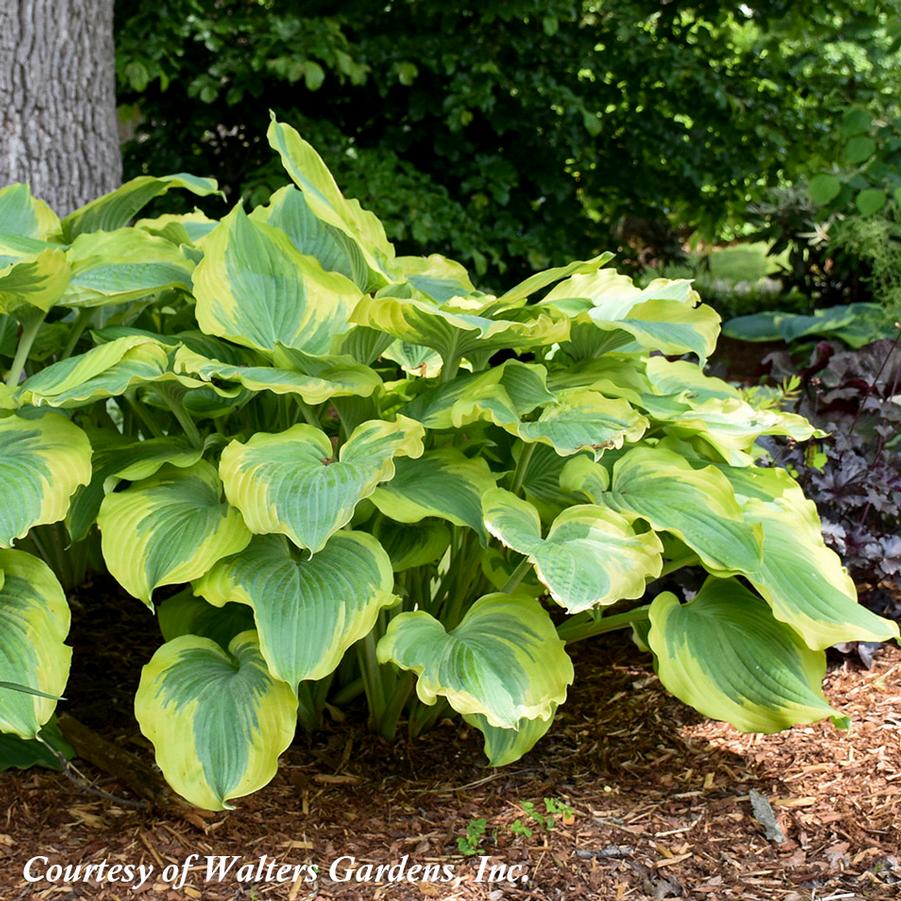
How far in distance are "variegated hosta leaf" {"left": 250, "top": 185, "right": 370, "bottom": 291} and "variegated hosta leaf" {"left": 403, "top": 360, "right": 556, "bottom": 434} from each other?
0.36 m

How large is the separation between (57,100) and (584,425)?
8.34ft

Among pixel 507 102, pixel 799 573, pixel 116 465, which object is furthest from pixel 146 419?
pixel 507 102

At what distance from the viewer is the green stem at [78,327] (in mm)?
2367

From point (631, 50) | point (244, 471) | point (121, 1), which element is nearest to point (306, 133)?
point (121, 1)

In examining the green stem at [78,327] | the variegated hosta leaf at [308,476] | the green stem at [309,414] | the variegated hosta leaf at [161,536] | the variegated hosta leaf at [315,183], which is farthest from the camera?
the green stem at [78,327]

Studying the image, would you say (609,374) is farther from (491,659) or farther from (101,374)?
(101,374)

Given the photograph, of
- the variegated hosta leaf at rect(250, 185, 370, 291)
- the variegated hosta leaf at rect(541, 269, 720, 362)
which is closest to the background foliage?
the variegated hosta leaf at rect(250, 185, 370, 291)

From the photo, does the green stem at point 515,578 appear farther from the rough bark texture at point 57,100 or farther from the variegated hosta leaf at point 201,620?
the rough bark texture at point 57,100

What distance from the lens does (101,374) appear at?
1.84 metres

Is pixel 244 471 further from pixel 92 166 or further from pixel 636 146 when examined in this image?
pixel 636 146

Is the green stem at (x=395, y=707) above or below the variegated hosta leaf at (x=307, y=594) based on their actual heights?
below

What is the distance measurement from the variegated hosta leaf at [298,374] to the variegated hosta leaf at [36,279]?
11.6 inches

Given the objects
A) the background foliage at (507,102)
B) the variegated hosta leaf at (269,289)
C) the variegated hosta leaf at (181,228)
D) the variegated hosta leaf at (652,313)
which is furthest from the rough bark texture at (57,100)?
the variegated hosta leaf at (652,313)

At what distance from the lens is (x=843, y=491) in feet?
8.86
